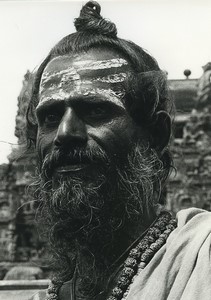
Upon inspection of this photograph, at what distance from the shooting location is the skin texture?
3059mm

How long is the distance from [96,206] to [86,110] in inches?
17.4

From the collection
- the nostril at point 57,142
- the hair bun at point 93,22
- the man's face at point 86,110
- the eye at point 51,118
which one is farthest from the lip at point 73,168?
the hair bun at point 93,22

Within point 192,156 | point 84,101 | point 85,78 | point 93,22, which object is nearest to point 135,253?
point 84,101

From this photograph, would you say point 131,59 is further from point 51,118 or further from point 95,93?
point 51,118

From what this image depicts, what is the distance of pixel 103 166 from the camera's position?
3.08m

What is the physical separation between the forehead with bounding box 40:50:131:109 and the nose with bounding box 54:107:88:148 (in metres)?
0.12

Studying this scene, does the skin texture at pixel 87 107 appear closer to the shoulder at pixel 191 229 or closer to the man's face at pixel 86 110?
the man's face at pixel 86 110

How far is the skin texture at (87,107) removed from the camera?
3.06 m

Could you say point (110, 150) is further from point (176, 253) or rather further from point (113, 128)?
point (176, 253)

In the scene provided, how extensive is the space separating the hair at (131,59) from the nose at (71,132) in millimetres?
290

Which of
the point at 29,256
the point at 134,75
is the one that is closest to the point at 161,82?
the point at 134,75

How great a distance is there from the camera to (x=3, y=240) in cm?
1684

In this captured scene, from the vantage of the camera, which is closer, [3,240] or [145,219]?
[145,219]

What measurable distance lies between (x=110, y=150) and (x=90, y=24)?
2.32 feet
